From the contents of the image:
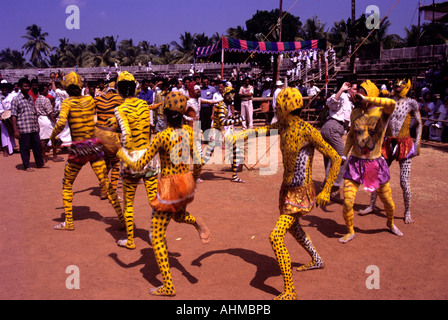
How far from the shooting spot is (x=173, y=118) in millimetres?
3758

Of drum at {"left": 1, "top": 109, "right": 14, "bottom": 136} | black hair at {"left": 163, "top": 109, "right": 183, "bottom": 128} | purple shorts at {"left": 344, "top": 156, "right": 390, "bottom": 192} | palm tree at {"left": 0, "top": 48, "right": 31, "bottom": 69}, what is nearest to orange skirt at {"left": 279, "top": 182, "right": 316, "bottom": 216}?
black hair at {"left": 163, "top": 109, "right": 183, "bottom": 128}

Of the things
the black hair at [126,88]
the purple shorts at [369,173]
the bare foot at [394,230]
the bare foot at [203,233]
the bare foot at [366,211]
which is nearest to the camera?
the bare foot at [203,233]

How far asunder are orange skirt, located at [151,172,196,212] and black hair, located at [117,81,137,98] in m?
1.77

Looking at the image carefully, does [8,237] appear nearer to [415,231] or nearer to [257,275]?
[257,275]

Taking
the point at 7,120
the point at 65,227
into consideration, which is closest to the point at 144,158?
the point at 65,227

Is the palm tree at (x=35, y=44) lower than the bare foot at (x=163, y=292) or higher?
higher

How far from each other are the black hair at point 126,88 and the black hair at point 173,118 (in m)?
1.51

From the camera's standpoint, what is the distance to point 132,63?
5534 cm

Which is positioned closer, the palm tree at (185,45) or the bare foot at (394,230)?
the bare foot at (394,230)

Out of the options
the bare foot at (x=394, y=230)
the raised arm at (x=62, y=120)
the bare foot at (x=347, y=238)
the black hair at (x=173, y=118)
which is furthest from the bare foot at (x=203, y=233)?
the bare foot at (x=394, y=230)

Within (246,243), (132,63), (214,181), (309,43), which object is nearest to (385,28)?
(309,43)

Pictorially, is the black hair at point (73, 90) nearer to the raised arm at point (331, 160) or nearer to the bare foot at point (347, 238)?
the raised arm at point (331, 160)

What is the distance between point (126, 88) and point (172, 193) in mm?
2006

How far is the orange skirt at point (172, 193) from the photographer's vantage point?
375 cm
